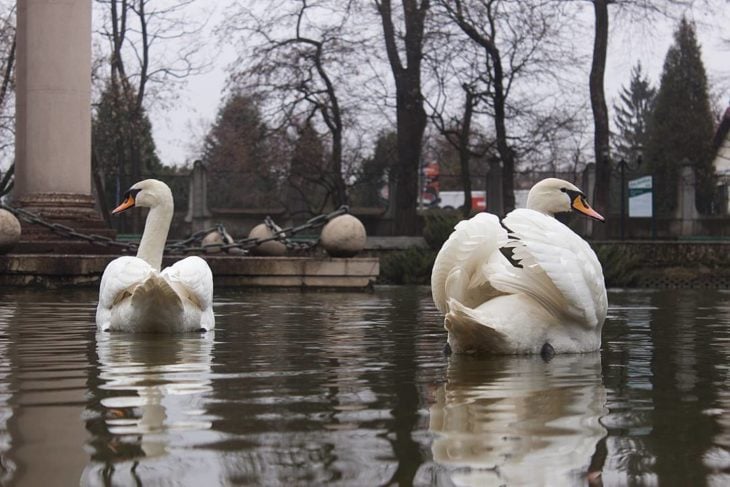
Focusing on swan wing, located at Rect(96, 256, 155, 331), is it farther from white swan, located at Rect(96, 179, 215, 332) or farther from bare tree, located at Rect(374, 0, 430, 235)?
bare tree, located at Rect(374, 0, 430, 235)

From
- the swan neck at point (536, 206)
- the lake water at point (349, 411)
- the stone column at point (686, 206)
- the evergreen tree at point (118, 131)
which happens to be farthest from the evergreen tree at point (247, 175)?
the lake water at point (349, 411)

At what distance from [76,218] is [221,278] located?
2.38 metres

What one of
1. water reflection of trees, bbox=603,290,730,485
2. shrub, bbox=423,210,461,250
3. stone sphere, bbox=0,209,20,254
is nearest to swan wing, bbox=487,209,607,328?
water reflection of trees, bbox=603,290,730,485

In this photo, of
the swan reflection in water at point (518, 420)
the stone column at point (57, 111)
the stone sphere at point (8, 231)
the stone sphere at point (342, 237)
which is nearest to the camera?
the swan reflection in water at point (518, 420)

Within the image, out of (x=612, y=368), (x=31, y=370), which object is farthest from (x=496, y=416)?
(x=31, y=370)

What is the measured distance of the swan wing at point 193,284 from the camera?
392 inches

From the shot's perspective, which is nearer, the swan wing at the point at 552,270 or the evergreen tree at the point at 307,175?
the swan wing at the point at 552,270

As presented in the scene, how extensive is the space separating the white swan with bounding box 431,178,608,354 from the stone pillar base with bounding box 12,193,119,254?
39.3ft

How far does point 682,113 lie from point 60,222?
169ft

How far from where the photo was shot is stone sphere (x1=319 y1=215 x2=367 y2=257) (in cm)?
2075

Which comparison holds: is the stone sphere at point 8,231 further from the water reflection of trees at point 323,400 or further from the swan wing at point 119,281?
the swan wing at point 119,281

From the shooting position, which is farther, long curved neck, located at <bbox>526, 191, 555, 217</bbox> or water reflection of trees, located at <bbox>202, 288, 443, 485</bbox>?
long curved neck, located at <bbox>526, 191, 555, 217</bbox>

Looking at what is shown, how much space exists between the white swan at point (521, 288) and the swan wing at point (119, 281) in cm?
250

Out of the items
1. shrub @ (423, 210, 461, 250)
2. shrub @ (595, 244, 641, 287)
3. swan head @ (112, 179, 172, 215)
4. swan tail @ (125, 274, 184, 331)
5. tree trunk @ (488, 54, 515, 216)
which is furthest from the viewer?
tree trunk @ (488, 54, 515, 216)
